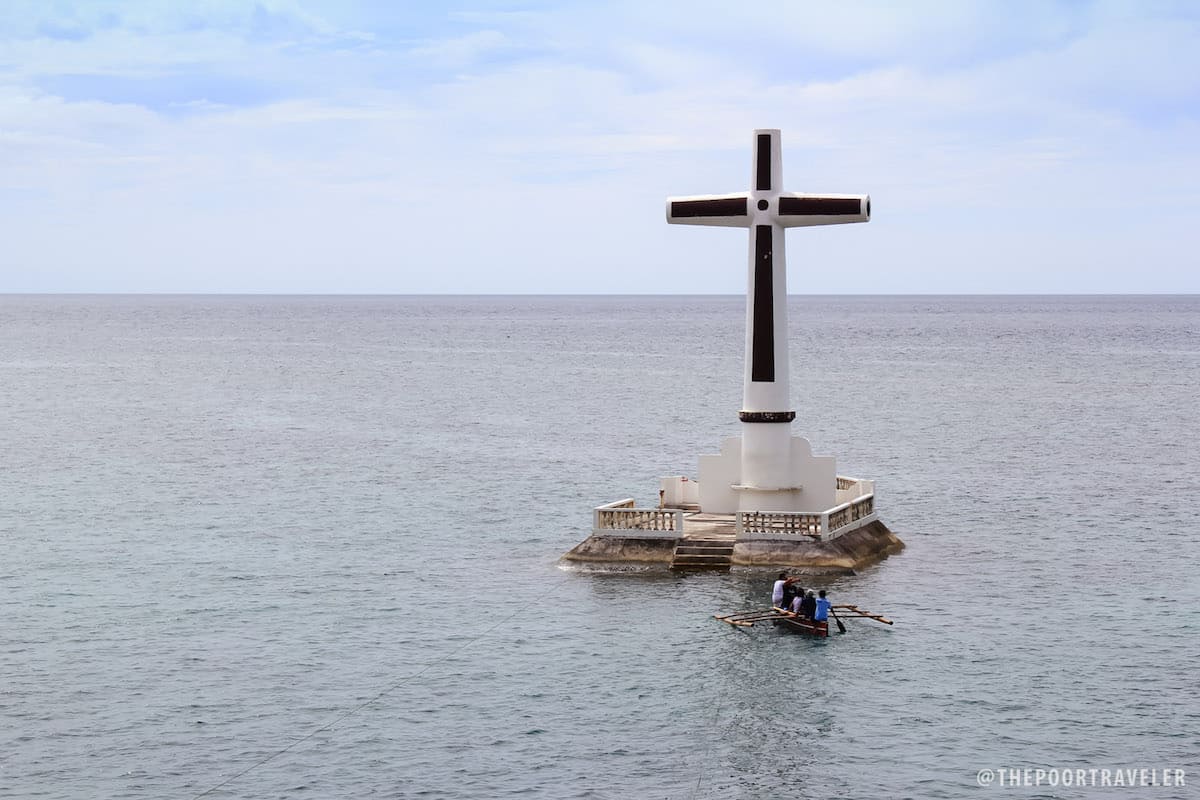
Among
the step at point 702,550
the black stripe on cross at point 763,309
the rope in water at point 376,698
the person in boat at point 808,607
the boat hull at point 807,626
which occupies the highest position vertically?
the black stripe on cross at point 763,309

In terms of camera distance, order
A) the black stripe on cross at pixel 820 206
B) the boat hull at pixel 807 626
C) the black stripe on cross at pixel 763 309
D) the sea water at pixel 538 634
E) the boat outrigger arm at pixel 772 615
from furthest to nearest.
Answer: the black stripe on cross at pixel 763 309
the black stripe on cross at pixel 820 206
the boat outrigger arm at pixel 772 615
the boat hull at pixel 807 626
the sea water at pixel 538 634

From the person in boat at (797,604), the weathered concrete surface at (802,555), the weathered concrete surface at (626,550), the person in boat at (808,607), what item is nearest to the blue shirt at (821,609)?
the person in boat at (808,607)

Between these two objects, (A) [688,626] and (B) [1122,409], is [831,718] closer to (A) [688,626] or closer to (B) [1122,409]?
(A) [688,626]

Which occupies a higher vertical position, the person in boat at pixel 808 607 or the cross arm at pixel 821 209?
the cross arm at pixel 821 209

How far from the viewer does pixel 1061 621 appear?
4138 cm

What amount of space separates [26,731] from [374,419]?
7103cm

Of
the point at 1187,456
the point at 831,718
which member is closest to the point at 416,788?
the point at 831,718

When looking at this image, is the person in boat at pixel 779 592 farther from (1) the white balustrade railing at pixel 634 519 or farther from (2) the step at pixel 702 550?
(1) the white balustrade railing at pixel 634 519

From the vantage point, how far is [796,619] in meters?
39.2

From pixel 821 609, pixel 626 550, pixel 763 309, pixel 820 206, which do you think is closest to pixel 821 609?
pixel 821 609

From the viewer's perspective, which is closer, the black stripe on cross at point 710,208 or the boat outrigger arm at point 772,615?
the boat outrigger arm at point 772,615

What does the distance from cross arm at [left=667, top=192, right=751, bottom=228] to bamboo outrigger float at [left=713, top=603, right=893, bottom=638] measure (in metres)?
13.7

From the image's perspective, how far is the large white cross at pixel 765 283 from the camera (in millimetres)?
46531

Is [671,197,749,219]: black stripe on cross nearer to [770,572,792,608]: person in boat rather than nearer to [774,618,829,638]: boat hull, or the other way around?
[770,572,792,608]: person in boat
